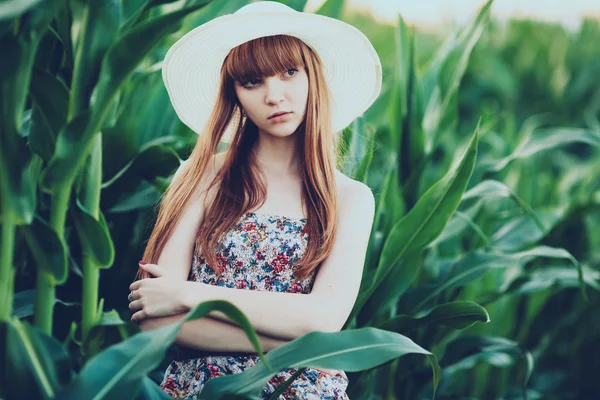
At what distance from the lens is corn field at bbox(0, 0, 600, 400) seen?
904 millimetres

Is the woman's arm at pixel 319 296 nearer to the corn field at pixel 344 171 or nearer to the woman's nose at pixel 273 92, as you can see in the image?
the corn field at pixel 344 171

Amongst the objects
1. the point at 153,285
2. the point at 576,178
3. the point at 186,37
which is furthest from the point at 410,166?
the point at 576,178

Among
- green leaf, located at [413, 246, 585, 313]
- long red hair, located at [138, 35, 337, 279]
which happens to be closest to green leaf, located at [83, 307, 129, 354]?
long red hair, located at [138, 35, 337, 279]

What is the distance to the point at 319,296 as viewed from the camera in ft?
3.76

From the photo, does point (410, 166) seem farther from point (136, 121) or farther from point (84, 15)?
point (84, 15)

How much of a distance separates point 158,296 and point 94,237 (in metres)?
0.14

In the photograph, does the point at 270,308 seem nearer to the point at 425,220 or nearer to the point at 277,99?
the point at 277,99

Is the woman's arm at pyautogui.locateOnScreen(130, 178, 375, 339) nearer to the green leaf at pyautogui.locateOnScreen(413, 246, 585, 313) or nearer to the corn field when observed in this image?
the corn field

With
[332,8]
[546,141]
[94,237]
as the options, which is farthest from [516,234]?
[94,237]

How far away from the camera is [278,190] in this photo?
1.28 meters

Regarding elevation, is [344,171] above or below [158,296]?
above

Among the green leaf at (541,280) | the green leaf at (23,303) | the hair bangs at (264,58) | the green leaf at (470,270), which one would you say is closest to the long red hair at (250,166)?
the hair bangs at (264,58)

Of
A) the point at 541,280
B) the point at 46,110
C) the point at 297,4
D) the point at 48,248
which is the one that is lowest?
the point at 541,280

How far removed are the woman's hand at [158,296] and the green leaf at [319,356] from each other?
0.41 feet
